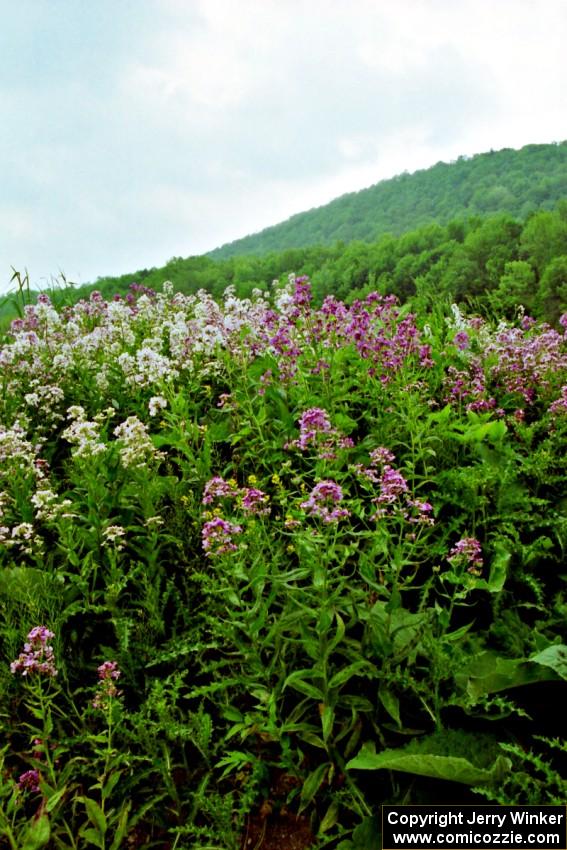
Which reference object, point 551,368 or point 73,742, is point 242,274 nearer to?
point 551,368

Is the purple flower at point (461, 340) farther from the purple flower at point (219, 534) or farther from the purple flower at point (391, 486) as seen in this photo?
the purple flower at point (219, 534)

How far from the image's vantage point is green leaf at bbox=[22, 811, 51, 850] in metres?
2.21

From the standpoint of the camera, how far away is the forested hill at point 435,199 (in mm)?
31672

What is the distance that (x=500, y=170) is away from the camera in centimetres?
4038

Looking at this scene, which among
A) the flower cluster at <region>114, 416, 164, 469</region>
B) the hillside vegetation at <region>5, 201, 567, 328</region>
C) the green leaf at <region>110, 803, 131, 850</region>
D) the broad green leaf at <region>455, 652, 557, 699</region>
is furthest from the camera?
the hillside vegetation at <region>5, 201, 567, 328</region>

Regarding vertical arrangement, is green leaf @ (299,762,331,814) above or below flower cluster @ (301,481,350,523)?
below

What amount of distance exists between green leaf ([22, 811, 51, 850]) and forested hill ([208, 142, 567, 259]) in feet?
90.4

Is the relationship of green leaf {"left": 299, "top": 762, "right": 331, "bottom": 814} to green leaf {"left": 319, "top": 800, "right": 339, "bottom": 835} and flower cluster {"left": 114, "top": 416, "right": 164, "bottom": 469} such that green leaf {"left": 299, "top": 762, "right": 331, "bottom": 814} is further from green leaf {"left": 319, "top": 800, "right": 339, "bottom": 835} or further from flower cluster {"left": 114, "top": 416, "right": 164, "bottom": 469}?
flower cluster {"left": 114, "top": 416, "right": 164, "bottom": 469}

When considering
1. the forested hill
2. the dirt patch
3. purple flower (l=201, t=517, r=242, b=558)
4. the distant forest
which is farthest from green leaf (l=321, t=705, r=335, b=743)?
the forested hill

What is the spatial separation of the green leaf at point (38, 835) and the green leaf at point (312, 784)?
949mm

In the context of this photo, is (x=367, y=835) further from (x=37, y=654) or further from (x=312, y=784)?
(x=37, y=654)

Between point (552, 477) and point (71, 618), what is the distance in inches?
112

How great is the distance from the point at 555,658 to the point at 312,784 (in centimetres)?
108

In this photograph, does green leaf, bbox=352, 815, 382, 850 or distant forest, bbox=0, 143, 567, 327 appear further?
distant forest, bbox=0, 143, 567, 327
